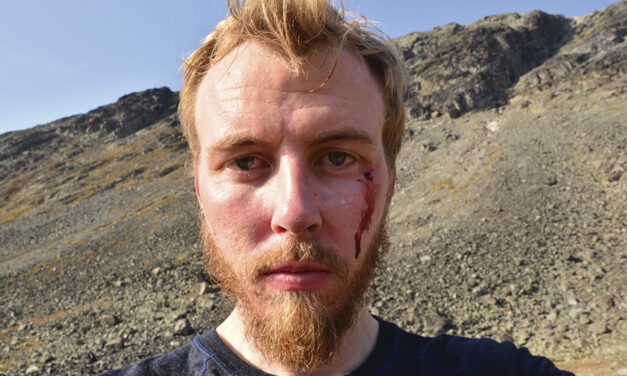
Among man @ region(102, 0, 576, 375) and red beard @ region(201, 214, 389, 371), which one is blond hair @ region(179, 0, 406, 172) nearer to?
man @ region(102, 0, 576, 375)

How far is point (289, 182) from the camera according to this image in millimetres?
1983

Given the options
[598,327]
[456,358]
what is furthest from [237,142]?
[598,327]

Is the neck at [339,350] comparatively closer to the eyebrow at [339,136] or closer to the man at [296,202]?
the man at [296,202]

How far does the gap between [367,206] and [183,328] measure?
36.1ft

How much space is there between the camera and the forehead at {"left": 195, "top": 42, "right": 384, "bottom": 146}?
2.07m

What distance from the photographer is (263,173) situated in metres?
2.12

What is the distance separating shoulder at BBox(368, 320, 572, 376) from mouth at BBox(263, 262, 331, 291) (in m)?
0.77

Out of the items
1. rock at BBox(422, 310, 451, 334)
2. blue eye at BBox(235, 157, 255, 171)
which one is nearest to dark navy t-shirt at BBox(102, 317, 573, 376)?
blue eye at BBox(235, 157, 255, 171)

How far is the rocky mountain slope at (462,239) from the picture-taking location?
33.5 feet

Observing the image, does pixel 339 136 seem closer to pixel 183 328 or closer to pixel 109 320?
→ pixel 183 328

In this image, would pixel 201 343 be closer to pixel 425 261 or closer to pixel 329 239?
pixel 329 239

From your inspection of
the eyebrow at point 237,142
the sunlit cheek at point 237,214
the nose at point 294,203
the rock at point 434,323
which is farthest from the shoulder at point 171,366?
the rock at point 434,323

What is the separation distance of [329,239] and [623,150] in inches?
886

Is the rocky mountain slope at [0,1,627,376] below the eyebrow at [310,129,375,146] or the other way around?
below
